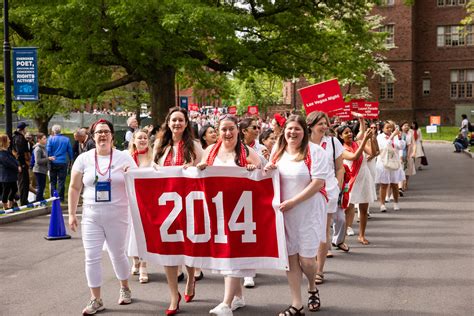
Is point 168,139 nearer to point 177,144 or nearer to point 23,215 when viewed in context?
point 177,144

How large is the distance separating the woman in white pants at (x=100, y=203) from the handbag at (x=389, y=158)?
855 cm

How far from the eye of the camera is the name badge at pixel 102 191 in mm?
7059

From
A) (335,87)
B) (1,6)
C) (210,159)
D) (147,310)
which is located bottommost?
(147,310)

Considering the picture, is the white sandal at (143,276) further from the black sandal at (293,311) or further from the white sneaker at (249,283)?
the black sandal at (293,311)

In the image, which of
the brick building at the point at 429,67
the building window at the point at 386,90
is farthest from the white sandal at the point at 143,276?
the building window at the point at 386,90

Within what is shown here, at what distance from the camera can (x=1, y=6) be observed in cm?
2270

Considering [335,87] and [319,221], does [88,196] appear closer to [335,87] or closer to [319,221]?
[319,221]

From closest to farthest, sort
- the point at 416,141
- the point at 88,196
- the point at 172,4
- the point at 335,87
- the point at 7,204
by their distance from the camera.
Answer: the point at 88,196, the point at 335,87, the point at 7,204, the point at 172,4, the point at 416,141

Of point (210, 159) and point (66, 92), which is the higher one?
point (66, 92)

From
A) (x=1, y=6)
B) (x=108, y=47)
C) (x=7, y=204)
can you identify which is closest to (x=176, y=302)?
(x=7, y=204)

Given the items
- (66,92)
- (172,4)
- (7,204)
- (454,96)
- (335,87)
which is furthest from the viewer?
(454,96)

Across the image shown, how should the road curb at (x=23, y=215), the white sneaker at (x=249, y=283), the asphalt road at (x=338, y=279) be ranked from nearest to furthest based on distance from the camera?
the asphalt road at (x=338, y=279), the white sneaker at (x=249, y=283), the road curb at (x=23, y=215)

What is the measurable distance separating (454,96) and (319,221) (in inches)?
2442

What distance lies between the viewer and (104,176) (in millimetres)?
7105
